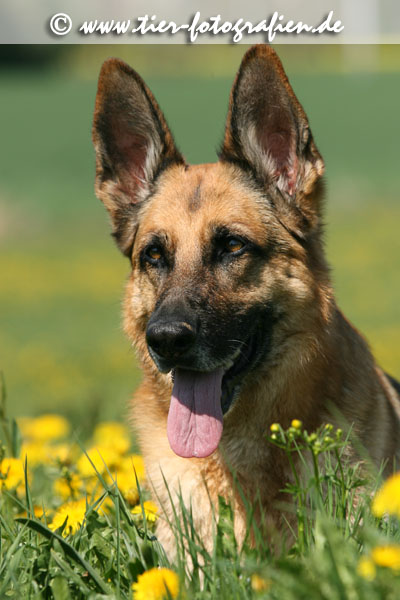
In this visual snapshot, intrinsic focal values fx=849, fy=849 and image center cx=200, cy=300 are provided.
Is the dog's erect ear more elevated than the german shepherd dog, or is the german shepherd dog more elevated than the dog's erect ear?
the dog's erect ear

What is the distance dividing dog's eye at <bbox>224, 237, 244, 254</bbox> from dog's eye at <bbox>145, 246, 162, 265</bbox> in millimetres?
363

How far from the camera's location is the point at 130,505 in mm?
3787

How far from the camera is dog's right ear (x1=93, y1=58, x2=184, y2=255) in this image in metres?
4.41

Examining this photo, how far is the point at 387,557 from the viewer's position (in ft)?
6.52

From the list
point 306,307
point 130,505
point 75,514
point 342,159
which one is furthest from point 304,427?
point 342,159

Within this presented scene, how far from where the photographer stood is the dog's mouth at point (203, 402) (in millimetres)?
3797

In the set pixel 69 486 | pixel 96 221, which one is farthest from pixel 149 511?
pixel 96 221

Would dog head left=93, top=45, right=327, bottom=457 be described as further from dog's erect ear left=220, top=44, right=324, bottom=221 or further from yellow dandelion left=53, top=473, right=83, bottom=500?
yellow dandelion left=53, top=473, right=83, bottom=500

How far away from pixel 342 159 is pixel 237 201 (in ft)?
72.7

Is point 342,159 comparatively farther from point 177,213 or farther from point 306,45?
point 306,45

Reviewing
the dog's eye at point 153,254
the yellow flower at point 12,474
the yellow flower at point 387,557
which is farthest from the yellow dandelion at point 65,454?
the yellow flower at point 387,557

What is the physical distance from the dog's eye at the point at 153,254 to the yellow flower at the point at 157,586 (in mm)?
1986
